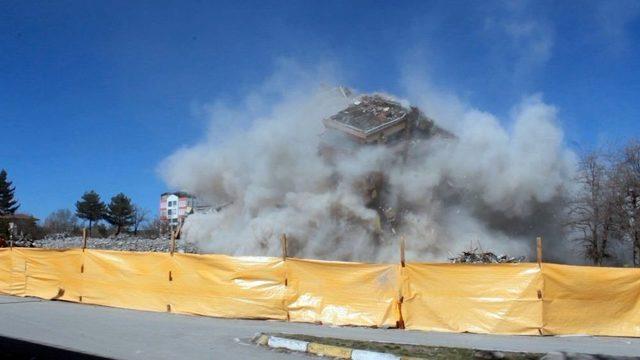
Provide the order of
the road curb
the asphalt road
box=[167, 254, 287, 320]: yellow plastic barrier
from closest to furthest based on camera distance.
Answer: the road curb
the asphalt road
box=[167, 254, 287, 320]: yellow plastic barrier

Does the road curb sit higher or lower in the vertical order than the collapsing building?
lower

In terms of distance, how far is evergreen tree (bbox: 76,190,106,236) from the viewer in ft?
250

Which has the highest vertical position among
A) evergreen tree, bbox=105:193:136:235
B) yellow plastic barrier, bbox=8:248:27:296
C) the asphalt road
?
evergreen tree, bbox=105:193:136:235

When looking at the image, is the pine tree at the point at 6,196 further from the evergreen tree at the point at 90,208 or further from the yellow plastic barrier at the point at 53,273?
the yellow plastic barrier at the point at 53,273

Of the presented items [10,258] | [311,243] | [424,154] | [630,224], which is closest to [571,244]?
[630,224]

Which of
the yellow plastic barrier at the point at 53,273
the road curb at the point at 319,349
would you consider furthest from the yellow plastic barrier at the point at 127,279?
the road curb at the point at 319,349

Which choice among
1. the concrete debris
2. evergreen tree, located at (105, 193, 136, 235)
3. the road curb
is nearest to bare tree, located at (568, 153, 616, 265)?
the concrete debris

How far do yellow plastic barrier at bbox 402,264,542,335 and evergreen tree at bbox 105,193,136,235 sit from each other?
2773 inches

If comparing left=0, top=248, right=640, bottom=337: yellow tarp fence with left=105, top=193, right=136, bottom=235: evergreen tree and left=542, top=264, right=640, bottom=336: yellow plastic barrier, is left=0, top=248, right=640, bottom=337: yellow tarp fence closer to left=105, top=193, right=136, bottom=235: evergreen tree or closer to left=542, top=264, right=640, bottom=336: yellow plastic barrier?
left=542, top=264, right=640, bottom=336: yellow plastic barrier

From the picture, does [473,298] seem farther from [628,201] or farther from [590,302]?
[628,201]

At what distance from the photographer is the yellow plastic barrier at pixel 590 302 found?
9414 mm

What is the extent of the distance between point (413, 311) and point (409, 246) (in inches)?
A: 464

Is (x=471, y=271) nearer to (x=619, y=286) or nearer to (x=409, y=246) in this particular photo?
(x=619, y=286)

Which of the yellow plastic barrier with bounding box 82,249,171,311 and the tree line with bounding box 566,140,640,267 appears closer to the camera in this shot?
the yellow plastic barrier with bounding box 82,249,171,311
